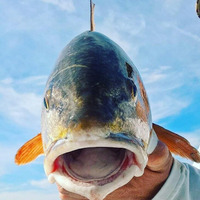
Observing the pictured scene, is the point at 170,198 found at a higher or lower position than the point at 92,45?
lower

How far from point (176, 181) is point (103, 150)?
3.81ft

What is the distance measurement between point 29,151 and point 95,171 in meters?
1.20

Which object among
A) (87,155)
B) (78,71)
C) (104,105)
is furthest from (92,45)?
(87,155)

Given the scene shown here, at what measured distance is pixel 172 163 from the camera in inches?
97.1

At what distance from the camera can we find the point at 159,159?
87.4 inches

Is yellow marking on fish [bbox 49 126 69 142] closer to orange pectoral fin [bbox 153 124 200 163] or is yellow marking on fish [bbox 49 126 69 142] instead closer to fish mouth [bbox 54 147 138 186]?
fish mouth [bbox 54 147 138 186]

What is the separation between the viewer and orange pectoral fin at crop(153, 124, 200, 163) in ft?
8.16

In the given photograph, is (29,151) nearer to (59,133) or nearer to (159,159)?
(159,159)

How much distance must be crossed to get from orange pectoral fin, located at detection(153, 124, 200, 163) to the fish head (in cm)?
90

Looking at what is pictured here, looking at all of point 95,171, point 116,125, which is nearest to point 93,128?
point 116,125

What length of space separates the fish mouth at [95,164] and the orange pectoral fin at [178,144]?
1.16 metres

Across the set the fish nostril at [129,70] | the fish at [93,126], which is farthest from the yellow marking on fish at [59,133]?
the fish nostril at [129,70]

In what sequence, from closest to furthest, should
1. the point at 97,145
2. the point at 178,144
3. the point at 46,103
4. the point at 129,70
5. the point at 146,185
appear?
1. the point at 97,145
2. the point at 46,103
3. the point at 129,70
4. the point at 146,185
5. the point at 178,144

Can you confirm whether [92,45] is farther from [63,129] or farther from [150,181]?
[150,181]
